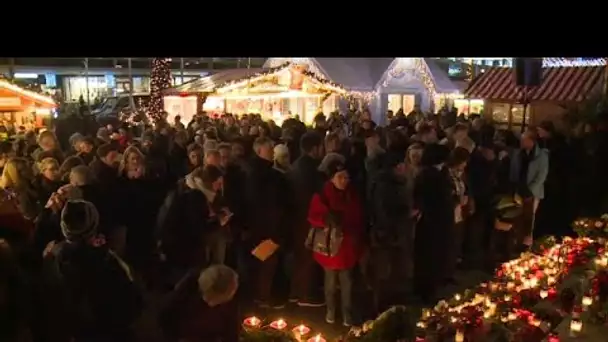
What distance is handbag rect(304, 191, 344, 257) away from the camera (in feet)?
15.6

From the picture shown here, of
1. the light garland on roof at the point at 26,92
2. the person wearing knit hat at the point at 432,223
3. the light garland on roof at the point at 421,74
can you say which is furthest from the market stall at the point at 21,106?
the light garland on roof at the point at 421,74

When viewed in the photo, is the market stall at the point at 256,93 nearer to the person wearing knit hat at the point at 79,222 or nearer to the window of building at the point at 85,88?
the window of building at the point at 85,88

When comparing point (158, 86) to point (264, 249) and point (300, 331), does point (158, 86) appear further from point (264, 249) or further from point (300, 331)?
point (300, 331)

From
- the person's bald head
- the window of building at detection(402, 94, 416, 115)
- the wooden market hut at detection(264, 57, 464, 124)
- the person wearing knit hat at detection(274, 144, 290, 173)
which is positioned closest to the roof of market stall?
the wooden market hut at detection(264, 57, 464, 124)

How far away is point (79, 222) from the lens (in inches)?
126

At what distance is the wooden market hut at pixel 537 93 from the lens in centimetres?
1213

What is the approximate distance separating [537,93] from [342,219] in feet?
30.6

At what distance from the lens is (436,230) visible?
5566 mm

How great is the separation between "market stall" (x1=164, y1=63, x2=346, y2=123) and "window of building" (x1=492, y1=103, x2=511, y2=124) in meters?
3.41
